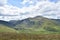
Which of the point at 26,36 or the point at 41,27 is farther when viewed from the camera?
the point at 41,27

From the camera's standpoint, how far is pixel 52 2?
42.0ft

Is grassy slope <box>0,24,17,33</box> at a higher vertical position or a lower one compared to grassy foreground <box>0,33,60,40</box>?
higher

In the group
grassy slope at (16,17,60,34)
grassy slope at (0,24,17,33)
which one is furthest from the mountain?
grassy slope at (0,24,17,33)

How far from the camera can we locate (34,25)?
12.7 meters

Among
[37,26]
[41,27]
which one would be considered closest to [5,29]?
[37,26]

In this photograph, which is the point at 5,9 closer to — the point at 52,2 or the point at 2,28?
the point at 2,28

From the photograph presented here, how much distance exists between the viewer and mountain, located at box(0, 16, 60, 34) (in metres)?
12.5

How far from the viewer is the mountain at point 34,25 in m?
12.5

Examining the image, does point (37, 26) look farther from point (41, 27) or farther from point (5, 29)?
point (5, 29)

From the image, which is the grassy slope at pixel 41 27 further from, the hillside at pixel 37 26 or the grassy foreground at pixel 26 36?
the grassy foreground at pixel 26 36

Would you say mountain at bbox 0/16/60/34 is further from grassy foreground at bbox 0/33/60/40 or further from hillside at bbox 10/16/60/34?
grassy foreground at bbox 0/33/60/40

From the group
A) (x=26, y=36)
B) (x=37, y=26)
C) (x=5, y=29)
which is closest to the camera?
(x=26, y=36)

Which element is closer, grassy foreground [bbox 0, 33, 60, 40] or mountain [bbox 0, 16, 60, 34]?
grassy foreground [bbox 0, 33, 60, 40]

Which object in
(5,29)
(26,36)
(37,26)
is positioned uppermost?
(37,26)
